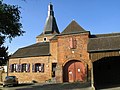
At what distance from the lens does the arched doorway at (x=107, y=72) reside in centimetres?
2823

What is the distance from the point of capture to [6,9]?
2386cm

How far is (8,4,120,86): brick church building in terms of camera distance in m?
27.8

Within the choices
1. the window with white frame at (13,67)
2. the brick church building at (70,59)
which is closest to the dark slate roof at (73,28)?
the brick church building at (70,59)

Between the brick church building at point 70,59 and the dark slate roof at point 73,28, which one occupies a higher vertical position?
the dark slate roof at point 73,28

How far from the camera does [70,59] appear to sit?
33.8 meters

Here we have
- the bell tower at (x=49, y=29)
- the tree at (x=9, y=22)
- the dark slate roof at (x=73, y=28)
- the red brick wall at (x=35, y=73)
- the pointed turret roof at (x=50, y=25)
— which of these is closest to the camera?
the tree at (x=9, y=22)

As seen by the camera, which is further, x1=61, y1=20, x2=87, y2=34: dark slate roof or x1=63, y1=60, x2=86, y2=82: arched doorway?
x1=61, y1=20, x2=87, y2=34: dark slate roof

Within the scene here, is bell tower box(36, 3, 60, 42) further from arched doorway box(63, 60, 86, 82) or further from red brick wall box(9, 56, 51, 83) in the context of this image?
arched doorway box(63, 60, 86, 82)

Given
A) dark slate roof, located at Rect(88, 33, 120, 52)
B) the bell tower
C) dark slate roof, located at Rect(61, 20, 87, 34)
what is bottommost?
dark slate roof, located at Rect(88, 33, 120, 52)

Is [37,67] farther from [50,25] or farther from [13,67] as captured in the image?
[50,25]

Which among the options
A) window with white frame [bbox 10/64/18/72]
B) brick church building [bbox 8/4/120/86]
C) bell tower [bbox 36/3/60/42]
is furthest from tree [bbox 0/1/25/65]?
bell tower [bbox 36/3/60/42]

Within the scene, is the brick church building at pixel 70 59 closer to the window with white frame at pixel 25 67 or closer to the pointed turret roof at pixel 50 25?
the window with white frame at pixel 25 67

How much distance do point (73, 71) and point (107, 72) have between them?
665 cm

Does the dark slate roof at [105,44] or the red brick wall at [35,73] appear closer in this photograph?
the dark slate roof at [105,44]
